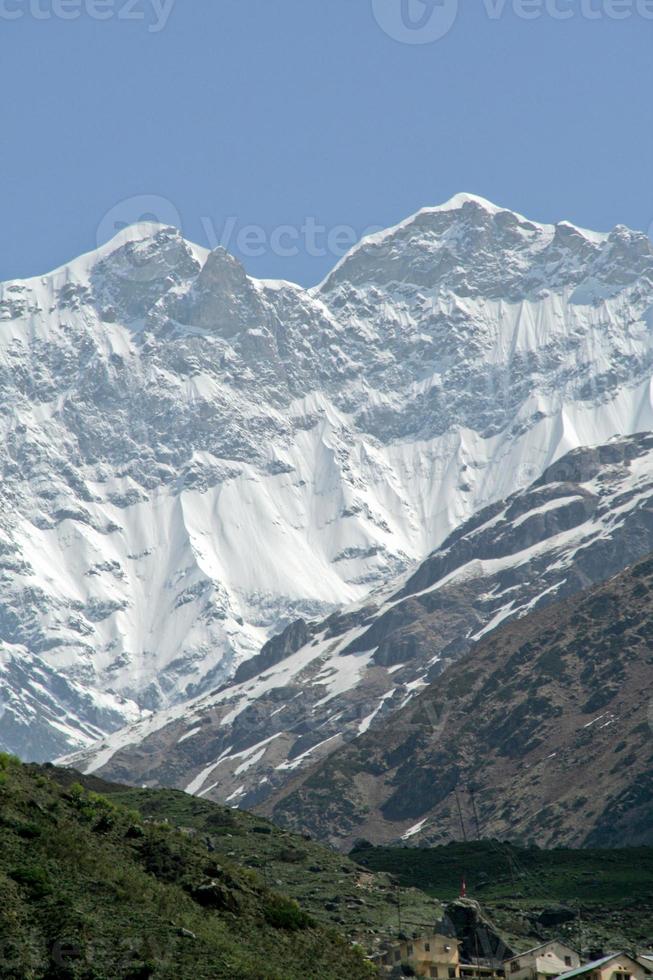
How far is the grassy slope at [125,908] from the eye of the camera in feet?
241

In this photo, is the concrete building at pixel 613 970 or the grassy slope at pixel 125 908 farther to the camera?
the concrete building at pixel 613 970

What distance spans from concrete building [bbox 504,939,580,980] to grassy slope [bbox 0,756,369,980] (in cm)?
2650

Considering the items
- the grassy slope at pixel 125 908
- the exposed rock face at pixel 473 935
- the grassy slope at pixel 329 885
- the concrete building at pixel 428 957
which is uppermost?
the grassy slope at pixel 329 885

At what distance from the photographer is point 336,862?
7062 inches

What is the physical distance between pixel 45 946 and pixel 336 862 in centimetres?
10838

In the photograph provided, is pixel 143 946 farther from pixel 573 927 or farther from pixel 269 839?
pixel 269 839

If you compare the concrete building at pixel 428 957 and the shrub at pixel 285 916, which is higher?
the concrete building at pixel 428 957

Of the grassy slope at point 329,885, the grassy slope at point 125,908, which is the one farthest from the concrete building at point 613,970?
the grassy slope at point 329,885

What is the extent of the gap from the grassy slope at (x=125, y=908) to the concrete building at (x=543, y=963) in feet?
86.9

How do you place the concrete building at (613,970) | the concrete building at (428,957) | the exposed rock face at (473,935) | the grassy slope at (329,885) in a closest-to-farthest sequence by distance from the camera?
the concrete building at (613,970) → the concrete building at (428,957) → the exposed rock face at (473,935) → the grassy slope at (329,885)

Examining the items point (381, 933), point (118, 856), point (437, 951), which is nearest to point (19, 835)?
point (118, 856)

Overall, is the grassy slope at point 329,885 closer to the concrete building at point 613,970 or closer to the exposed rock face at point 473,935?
the exposed rock face at point 473,935

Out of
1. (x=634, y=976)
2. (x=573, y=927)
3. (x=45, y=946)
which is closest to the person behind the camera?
(x=45, y=946)

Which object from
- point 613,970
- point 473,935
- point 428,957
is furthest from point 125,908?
point 473,935
